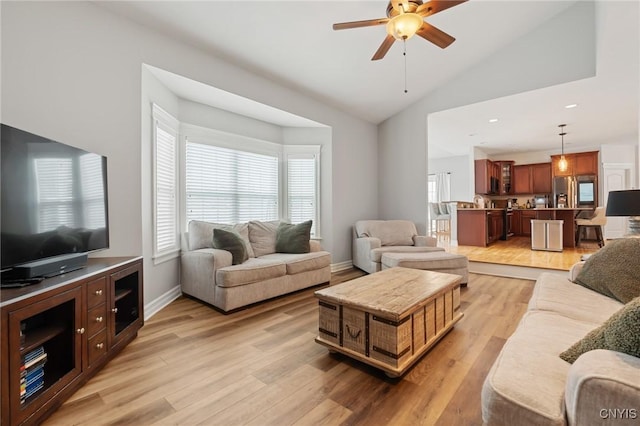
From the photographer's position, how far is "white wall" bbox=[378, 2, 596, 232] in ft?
11.6

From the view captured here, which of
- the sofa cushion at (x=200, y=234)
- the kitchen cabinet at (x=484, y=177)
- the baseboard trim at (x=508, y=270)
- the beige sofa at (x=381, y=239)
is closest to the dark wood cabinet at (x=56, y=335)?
the sofa cushion at (x=200, y=234)

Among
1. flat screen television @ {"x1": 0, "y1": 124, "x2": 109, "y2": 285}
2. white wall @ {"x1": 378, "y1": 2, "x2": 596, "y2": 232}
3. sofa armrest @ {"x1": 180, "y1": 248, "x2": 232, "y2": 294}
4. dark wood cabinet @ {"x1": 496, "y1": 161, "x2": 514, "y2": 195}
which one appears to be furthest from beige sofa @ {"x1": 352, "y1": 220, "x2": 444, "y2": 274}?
dark wood cabinet @ {"x1": 496, "y1": 161, "x2": 514, "y2": 195}

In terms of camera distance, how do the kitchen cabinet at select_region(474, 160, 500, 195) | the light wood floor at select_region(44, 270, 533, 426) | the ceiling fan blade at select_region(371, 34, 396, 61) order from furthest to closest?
1. the kitchen cabinet at select_region(474, 160, 500, 195)
2. the ceiling fan blade at select_region(371, 34, 396, 61)
3. the light wood floor at select_region(44, 270, 533, 426)

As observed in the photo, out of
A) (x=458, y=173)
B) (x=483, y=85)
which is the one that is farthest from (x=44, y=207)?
(x=458, y=173)

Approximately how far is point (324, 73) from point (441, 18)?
1535mm

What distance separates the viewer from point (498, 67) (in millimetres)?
4137

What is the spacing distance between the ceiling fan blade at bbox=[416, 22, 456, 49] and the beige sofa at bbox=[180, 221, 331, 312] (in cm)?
268

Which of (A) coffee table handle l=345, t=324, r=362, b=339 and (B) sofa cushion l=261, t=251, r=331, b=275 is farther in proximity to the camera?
(B) sofa cushion l=261, t=251, r=331, b=275

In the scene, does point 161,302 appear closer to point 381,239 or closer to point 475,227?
point 381,239

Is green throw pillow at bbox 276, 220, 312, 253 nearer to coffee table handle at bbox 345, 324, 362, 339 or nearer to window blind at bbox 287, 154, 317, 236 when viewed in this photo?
window blind at bbox 287, 154, 317, 236

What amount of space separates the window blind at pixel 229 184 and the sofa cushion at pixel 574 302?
3.58m

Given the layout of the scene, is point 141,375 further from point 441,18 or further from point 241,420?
point 441,18

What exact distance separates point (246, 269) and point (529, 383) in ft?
8.09

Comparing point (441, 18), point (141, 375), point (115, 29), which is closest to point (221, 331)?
point (141, 375)
